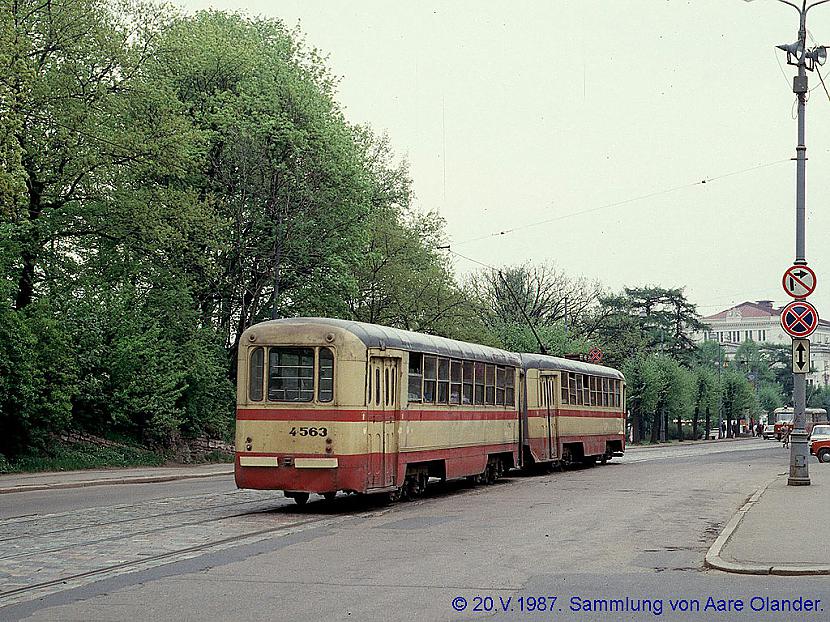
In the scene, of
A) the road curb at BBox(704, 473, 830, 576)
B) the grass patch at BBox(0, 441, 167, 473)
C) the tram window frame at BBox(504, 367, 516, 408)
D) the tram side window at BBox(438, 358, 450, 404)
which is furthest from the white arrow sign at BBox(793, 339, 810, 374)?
the grass patch at BBox(0, 441, 167, 473)

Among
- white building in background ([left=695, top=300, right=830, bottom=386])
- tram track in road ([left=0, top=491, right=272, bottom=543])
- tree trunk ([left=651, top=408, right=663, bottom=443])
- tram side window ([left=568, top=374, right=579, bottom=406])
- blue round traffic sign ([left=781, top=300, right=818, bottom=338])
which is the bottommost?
tree trunk ([left=651, top=408, right=663, bottom=443])

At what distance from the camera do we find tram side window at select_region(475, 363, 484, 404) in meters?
25.0

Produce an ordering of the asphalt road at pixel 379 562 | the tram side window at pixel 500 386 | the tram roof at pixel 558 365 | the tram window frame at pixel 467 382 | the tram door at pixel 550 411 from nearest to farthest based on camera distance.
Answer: the asphalt road at pixel 379 562, the tram window frame at pixel 467 382, the tram side window at pixel 500 386, the tram roof at pixel 558 365, the tram door at pixel 550 411

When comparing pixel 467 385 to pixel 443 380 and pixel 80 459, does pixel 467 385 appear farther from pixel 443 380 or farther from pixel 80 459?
pixel 80 459

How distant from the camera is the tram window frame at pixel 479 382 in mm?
24969

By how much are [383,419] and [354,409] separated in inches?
44.2

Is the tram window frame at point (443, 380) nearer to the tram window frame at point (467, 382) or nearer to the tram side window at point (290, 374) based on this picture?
the tram window frame at point (467, 382)

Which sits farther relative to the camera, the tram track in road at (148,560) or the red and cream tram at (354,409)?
the red and cream tram at (354,409)

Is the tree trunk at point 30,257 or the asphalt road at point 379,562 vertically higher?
the tree trunk at point 30,257

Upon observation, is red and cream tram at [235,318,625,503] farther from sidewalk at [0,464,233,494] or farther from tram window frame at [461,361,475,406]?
sidewalk at [0,464,233,494]

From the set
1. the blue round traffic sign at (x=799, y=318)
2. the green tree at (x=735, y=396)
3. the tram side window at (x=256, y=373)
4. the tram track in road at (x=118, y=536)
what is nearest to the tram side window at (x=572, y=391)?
the blue round traffic sign at (x=799, y=318)

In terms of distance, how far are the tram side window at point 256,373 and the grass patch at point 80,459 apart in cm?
1420

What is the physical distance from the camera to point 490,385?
26.1 metres

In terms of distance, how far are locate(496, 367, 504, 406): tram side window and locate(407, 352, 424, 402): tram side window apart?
18.1 feet
